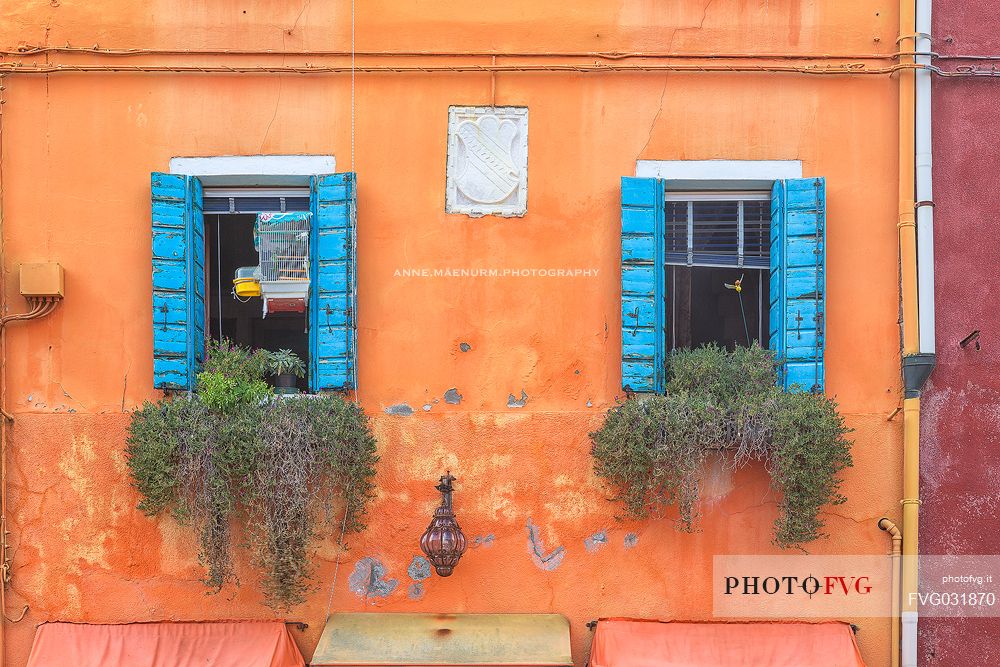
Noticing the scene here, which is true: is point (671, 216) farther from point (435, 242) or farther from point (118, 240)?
point (118, 240)

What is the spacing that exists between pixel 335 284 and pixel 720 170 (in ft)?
8.49

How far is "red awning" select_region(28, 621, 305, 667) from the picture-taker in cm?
605

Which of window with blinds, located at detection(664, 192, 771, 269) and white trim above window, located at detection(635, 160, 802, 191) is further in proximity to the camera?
window with blinds, located at detection(664, 192, 771, 269)

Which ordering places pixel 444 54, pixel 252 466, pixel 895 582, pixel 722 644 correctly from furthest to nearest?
1. pixel 444 54
2. pixel 895 582
3. pixel 722 644
4. pixel 252 466

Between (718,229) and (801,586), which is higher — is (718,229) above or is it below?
above

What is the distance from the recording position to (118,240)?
253 inches

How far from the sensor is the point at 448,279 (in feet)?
21.1

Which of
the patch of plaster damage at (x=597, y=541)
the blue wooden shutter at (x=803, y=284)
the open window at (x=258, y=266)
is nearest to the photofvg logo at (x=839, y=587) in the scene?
the patch of plaster damage at (x=597, y=541)

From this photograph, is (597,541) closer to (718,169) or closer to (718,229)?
(718,229)

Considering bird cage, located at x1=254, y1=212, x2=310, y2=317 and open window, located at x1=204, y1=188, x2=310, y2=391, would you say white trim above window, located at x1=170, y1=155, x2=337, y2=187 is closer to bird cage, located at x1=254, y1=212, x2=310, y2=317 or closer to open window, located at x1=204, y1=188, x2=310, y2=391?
open window, located at x1=204, y1=188, x2=310, y2=391

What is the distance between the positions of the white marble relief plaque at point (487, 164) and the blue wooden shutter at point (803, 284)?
1.70 meters

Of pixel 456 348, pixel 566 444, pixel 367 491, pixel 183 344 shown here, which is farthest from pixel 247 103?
pixel 566 444

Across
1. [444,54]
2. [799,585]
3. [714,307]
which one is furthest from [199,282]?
[799,585]

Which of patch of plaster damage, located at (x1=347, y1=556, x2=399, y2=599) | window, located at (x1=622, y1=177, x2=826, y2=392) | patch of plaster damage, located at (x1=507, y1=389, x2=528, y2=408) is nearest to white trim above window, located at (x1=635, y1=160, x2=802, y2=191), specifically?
window, located at (x1=622, y1=177, x2=826, y2=392)
